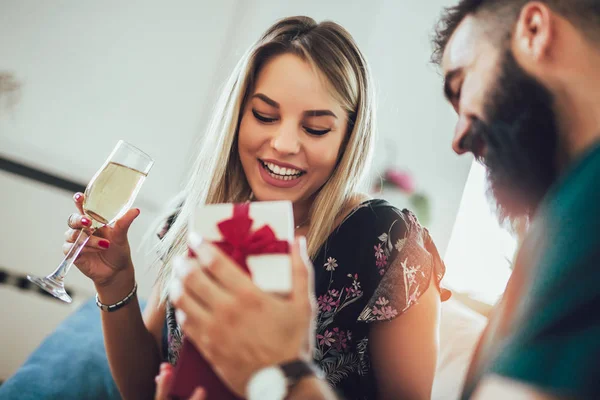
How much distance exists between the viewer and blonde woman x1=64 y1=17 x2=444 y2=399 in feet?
3.50

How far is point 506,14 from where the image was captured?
730mm

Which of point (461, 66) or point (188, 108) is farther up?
point (461, 66)

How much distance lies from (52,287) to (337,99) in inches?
33.6

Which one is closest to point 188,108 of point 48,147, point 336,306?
point 48,147

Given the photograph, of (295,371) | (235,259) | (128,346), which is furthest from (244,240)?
(128,346)

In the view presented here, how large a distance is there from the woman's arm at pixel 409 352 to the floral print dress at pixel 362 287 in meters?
0.03

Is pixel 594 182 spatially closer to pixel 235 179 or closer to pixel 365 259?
pixel 365 259

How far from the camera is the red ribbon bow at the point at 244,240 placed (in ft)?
2.04

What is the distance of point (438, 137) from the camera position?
3.40 m

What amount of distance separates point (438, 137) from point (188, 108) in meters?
1.93

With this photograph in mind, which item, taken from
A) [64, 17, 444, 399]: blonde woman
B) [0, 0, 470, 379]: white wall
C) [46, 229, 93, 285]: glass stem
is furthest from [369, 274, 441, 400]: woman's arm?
[0, 0, 470, 379]: white wall

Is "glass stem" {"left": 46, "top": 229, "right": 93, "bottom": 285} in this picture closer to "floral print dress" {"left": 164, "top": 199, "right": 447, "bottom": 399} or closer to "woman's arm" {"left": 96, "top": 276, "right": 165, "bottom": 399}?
"woman's arm" {"left": 96, "top": 276, "right": 165, "bottom": 399}

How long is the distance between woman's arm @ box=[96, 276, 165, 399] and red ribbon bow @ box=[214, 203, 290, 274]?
60cm

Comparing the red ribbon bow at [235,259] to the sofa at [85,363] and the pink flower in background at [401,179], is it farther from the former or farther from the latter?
the pink flower in background at [401,179]
